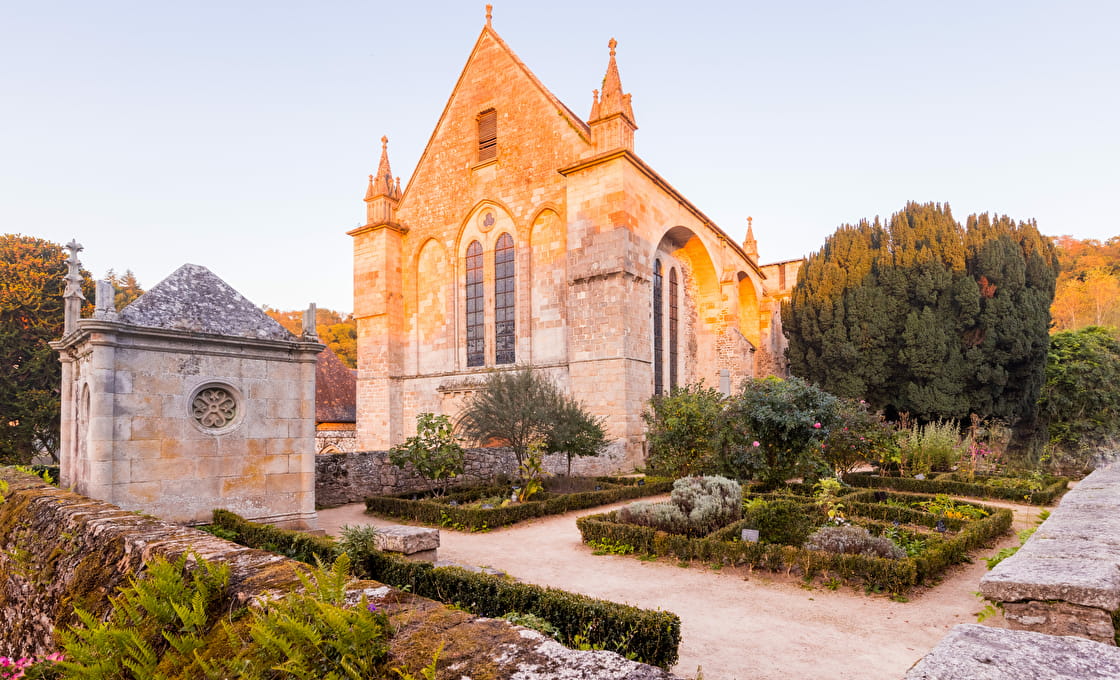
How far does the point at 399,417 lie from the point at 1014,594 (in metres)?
20.3

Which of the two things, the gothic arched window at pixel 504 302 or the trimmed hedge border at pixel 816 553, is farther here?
the gothic arched window at pixel 504 302

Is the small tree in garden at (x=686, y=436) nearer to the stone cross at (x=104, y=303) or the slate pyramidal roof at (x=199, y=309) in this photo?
the slate pyramidal roof at (x=199, y=309)

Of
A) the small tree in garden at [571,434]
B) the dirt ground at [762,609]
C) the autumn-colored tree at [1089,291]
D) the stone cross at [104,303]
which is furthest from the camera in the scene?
the autumn-colored tree at [1089,291]

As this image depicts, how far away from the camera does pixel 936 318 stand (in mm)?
19047

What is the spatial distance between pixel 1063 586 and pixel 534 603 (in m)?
2.86

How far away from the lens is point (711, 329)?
2277cm

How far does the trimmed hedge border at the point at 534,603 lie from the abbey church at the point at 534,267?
11.9 metres

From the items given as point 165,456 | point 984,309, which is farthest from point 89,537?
point 984,309

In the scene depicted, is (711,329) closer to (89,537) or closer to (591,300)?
(591,300)

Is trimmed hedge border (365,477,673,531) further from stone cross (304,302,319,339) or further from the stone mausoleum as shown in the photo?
stone cross (304,302,319,339)

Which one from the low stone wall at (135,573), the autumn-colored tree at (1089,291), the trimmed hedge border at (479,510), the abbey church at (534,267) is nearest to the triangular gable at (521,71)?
the abbey church at (534,267)

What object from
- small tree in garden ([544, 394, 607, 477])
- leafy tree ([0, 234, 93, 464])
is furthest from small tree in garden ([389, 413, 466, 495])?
leafy tree ([0, 234, 93, 464])

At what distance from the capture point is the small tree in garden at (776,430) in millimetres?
11055

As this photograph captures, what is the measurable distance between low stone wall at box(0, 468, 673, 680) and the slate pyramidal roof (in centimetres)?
184
